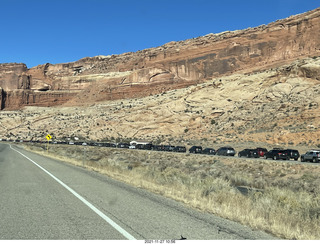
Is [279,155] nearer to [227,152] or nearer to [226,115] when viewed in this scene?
[227,152]

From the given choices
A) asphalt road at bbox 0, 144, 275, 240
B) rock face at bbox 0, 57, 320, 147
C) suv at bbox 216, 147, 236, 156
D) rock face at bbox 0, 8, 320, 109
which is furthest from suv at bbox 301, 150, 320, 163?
rock face at bbox 0, 8, 320, 109

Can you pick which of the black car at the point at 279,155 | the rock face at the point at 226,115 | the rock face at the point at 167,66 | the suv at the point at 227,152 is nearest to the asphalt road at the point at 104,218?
the black car at the point at 279,155

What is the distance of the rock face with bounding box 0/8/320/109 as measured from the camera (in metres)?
81.7

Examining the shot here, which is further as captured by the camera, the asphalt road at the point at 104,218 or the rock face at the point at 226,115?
the rock face at the point at 226,115

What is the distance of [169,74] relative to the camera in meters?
102

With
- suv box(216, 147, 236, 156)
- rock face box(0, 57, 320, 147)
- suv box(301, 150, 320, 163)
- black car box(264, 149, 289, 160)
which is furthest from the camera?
rock face box(0, 57, 320, 147)

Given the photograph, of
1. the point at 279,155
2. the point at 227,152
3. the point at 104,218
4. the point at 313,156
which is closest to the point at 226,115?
the point at 227,152

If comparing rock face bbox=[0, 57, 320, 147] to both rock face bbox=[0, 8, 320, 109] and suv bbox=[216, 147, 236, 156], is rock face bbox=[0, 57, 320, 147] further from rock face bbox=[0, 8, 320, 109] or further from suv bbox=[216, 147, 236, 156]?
suv bbox=[216, 147, 236, 156]

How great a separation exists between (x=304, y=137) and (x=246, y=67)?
141ft

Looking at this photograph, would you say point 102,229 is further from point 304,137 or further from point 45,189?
point 304,137

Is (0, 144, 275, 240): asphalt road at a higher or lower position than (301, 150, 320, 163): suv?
lower

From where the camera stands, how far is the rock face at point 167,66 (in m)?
81.7

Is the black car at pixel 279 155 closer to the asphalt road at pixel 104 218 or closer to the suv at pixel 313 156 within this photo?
the suv at pixel 313 156

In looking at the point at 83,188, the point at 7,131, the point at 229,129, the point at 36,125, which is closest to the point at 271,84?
the point at 229,129
